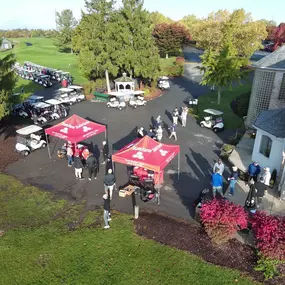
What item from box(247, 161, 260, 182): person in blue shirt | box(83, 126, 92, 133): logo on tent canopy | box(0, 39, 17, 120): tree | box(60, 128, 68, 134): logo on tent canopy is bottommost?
box(247, 161, 260, 182): person in blue shirt

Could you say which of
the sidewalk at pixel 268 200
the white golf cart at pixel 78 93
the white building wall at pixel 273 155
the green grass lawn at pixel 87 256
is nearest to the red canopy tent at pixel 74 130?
the green grass lawn at pixel 87 256

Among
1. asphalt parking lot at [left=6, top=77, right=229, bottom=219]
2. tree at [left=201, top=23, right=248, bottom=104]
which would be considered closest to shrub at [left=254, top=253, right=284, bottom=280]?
asphalt parking lot at [left=6, top=77, right=229, bottom=219]

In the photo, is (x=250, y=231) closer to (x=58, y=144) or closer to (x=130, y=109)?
(x=58, y=144)

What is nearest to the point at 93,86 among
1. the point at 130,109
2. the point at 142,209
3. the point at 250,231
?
the point at 130,109

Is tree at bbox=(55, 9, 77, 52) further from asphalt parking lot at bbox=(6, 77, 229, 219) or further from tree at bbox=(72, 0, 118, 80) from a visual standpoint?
asphalt parking lot at bbox=(6, 77, 229, 219)

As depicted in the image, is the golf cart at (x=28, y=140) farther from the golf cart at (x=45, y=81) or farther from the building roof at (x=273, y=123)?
the golf cart at (x=45, y=81)

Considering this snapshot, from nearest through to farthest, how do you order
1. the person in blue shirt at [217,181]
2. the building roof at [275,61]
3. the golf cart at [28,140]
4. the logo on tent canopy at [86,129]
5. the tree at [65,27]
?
the person in blue shirt at [217,181]
the logo on tent canopy at [86,129]
the golf cart at [28,140]
the building roof at [275,61]
the tree at [65,27]
